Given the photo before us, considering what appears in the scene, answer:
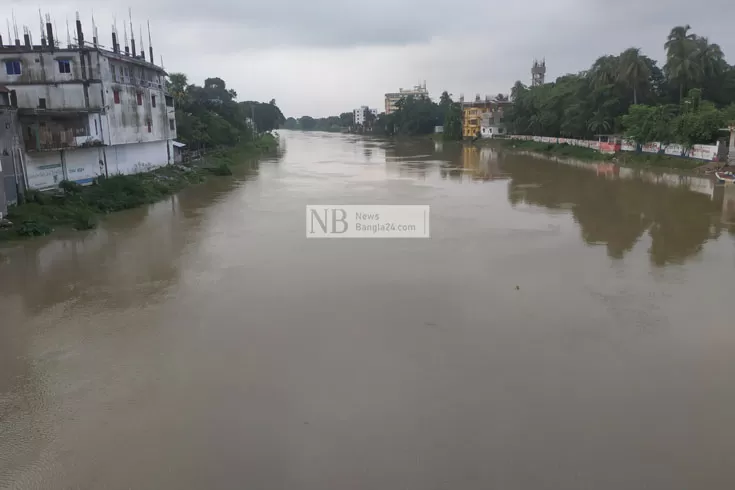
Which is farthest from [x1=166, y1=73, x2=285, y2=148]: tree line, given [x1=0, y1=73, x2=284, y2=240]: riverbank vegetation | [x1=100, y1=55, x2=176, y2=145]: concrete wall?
[x1=100, y1=55, x2=176, y2=145]: concrete wall

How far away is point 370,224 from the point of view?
49.5ft

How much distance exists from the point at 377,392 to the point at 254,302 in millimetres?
3531

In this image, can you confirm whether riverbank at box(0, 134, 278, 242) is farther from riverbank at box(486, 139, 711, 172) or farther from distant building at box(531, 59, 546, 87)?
distant building at box(531, 59, 546, 87)

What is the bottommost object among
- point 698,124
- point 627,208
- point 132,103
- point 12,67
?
point 627,208

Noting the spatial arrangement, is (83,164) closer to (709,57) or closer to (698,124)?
(698,124)

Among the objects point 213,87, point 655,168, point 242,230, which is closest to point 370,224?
point 242,230

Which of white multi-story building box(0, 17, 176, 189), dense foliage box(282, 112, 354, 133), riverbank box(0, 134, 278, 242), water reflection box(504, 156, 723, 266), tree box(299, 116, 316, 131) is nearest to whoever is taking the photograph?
water reflection box(504, 156, 723, 266)

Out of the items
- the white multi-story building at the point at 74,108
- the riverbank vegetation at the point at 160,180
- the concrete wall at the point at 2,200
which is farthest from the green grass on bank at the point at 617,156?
the concrete wall at the point at 2,200

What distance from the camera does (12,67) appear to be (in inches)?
757

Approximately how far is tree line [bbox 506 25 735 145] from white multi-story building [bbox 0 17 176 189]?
25.5 m

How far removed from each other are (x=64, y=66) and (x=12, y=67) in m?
1.75

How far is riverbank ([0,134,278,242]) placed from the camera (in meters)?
13.9

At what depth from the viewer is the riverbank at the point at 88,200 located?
13.9m

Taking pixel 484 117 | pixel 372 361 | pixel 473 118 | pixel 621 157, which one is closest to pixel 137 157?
pixel 372 361
